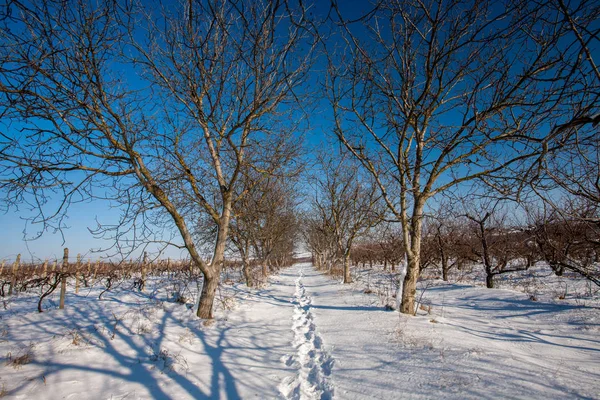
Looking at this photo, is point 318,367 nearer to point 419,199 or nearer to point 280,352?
point 280,352

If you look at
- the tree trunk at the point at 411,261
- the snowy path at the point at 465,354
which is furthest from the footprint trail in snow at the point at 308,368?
the tree trunk at the point at 411,261

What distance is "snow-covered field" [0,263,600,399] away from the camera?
300cm

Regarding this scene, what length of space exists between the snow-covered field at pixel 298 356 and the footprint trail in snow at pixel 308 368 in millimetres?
21

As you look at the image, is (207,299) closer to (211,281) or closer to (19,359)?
(211,281)

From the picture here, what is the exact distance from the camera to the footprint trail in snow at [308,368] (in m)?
3.23

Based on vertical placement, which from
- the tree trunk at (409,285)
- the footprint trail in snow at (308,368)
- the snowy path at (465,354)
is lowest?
the footprint trail in snow at (308,368)

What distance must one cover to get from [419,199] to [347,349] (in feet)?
11.1

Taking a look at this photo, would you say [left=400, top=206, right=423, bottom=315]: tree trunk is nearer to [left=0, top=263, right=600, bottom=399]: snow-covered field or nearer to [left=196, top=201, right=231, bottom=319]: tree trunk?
[left=0, top=263, right=600, bottom=399]: snow-covered field

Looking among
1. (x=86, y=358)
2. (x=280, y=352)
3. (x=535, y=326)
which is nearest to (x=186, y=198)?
(x=86, y=358)

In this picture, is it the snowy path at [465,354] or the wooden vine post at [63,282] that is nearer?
the snowy path at [465,354]

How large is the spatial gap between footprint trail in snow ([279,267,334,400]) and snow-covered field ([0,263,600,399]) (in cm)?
2

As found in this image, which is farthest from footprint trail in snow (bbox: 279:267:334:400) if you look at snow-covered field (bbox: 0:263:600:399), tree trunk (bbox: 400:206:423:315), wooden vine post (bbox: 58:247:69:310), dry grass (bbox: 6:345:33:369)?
wooden vine post (bbox: 58:247:69:310)

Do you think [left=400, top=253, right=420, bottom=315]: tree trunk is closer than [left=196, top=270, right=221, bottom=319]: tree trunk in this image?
Yes

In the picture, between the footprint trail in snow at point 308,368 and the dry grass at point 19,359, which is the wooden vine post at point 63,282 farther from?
the footprint trail in snow at point 308,368
